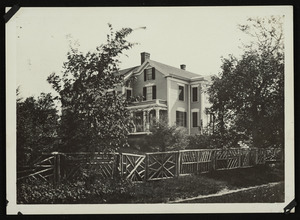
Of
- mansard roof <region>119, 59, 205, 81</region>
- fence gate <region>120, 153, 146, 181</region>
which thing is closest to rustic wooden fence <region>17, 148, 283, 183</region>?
fence gate <region>120, 153, 146, 181</region>

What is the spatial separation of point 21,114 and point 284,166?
9.78 feet

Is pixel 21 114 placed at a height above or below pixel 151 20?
below

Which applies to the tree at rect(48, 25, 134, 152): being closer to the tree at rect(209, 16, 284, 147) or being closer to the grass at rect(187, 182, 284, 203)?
the tree at rect(209, 16, 284, 147)

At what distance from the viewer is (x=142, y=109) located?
5016 millimetres

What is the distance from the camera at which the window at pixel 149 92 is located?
499cm

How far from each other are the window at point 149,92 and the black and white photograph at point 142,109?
1 centimetres

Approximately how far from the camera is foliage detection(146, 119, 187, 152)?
498 cm

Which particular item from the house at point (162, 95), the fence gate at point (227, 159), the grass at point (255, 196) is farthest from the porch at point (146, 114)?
the grass at point (255, 196)

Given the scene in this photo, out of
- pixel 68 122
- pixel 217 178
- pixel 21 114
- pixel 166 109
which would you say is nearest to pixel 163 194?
pixel 217 178

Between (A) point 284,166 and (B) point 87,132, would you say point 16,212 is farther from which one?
(A) point 284,166

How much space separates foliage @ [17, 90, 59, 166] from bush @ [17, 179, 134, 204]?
1.02 ft

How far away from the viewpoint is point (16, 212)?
491 cm

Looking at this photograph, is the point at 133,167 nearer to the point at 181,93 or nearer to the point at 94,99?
the point at 94,99
